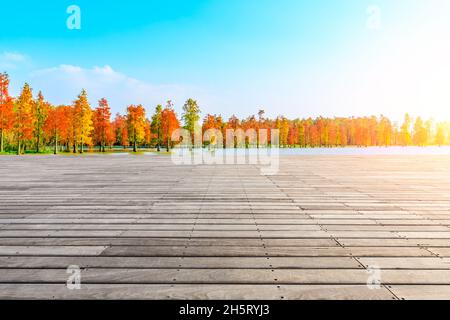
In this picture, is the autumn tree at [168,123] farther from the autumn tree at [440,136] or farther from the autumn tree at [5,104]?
the autumn tree at [440,136]

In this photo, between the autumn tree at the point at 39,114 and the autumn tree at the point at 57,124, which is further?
the autumn tree at the point at 39,114

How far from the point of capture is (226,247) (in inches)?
198

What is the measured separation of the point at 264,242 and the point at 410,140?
176 meters

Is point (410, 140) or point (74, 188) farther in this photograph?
point (410, 140)

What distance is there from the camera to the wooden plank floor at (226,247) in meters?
3.64

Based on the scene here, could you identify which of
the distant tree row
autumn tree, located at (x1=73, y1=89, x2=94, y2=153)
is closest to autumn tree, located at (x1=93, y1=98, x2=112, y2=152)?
the distant tree row

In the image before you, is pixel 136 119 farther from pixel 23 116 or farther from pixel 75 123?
pixel 23 116

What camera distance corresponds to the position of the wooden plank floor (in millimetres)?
3643

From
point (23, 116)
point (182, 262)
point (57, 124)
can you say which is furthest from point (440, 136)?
point (182, 262)

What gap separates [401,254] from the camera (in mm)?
4723

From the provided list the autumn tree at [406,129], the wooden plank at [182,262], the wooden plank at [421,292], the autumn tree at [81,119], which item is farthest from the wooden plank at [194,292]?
the autumn tree at [406,129]

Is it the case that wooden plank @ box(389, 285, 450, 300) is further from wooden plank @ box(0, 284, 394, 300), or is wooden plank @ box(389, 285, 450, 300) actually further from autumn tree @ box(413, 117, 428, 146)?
autumn tree @ box(413, 117, 428, 146)
